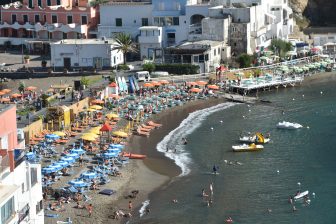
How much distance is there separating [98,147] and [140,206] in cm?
1466

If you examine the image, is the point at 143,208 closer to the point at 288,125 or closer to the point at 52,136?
the point at 52,136

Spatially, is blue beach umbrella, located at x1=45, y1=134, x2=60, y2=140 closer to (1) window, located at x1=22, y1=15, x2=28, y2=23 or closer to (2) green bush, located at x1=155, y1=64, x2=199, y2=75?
(2) green bush, located at x1=155, y1=64, x2=199, y2=75

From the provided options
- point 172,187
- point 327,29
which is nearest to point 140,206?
point 172,187

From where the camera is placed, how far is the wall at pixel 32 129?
70375 mm

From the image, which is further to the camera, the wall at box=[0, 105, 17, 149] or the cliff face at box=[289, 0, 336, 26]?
the cliff face at box=[289, 0, 336, 26]

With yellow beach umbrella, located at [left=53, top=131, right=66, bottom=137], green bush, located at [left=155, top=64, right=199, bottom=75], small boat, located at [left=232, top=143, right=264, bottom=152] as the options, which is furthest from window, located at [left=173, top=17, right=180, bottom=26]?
yellow beach umbrella, located at [left=53, top=131, right=66, bottom=137]

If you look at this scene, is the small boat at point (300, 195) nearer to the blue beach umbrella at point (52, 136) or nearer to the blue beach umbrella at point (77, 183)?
the blue beach umbrella at point (77, 183)

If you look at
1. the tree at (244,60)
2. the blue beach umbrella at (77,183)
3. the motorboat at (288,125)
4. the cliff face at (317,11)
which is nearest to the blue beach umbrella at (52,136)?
the blue beach umbrella at (77,183)

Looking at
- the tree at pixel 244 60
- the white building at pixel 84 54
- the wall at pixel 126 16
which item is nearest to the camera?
the white building at pixel 84 54

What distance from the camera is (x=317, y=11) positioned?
150 meters

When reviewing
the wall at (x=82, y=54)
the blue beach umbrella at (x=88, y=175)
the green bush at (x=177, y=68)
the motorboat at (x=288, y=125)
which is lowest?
the blue beach umbrella at (x=88, y=175)

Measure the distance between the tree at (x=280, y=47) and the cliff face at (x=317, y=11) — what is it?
27.9 metres

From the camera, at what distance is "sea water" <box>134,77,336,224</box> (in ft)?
181

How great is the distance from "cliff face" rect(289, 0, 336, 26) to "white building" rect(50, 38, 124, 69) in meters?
48.9
